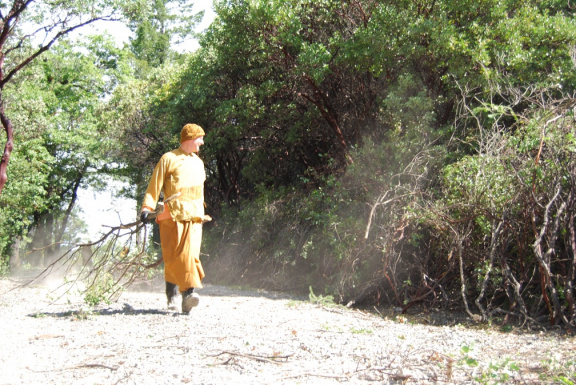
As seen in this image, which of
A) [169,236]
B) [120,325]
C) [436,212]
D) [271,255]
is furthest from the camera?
[271,255]

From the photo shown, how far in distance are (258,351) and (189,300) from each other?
7.05ft

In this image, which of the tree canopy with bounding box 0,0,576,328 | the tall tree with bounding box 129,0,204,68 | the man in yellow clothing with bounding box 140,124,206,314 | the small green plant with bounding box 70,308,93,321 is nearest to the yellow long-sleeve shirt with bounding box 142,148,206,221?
the man in yellow clothing with bounding box 140,124,206,314

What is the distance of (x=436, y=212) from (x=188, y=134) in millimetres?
3461

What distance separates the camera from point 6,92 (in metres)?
19.9

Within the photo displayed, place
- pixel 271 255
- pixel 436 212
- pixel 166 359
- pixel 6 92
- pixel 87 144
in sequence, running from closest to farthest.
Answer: pixel 166 359
pixel 436 212
pixel 271 255
pixel 6 92
pixel 87 144

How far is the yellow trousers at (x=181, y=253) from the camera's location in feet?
21.5

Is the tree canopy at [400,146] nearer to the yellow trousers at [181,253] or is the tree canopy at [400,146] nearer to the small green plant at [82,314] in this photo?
the yellow trousers at [181,253]

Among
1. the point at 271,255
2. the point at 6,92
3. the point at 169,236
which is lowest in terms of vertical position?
the point at 271,255

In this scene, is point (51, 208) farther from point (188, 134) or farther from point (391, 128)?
point (188, 134)

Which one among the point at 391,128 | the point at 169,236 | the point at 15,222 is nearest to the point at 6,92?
the point at 15,222

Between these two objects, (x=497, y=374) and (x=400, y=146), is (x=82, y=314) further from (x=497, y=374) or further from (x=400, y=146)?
(x=400, y=146)

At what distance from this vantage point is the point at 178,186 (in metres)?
6.66

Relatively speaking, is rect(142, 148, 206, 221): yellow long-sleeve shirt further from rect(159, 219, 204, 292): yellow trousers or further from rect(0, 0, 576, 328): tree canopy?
rect(0, 0, 576, 328): tree canopy

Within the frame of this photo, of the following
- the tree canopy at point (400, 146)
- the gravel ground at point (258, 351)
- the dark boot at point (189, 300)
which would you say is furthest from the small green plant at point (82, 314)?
the tree canopy at point (400, 146)
